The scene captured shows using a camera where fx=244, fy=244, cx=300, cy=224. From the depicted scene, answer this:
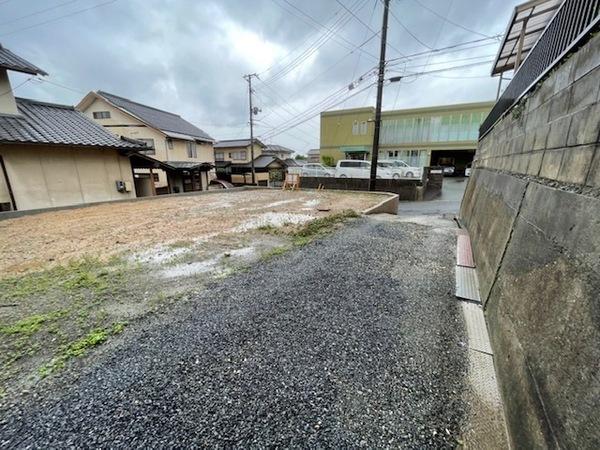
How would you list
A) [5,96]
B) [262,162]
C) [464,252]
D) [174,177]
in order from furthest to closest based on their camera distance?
1. [262,162]
2. [174,177]
3. [5,96]
4. [464,252]

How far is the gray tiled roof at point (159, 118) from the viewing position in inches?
642

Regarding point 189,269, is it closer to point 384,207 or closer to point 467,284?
point 467,284

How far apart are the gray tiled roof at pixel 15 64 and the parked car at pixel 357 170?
43.8 ft

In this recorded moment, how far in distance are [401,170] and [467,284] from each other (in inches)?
518

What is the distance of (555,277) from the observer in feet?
4.07

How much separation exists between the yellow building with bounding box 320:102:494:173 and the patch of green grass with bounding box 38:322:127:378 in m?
17.7

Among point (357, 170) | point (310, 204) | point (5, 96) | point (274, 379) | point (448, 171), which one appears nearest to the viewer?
point (274, 379)

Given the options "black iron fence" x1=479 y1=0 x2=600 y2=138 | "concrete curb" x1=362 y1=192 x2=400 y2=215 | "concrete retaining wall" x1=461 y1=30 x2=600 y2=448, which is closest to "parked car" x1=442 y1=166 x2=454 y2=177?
"concrete curb" x1=362 y1=192 x2=400 y2=215

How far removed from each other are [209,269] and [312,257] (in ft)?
4.65

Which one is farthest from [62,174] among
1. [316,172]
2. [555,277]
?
[316,172]

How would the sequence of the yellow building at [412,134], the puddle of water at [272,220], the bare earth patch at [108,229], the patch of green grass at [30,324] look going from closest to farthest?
1. the patch of green grass at [30,324]
2. the bare earth patch at [108,229]
3. the puddle of water at [272,220]
4. the yellow building at [412,134]

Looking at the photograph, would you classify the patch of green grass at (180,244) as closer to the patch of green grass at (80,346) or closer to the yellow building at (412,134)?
the patch of green grass at (80,346)

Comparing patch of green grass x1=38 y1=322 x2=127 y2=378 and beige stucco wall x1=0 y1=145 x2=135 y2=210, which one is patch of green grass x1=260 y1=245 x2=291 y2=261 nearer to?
patch of green grass x1=38 y1=322 x2=127 y2=378

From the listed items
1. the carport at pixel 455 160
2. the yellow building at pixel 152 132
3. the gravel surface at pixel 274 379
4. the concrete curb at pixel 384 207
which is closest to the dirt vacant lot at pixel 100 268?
the gravel surface at pixel 274 379
